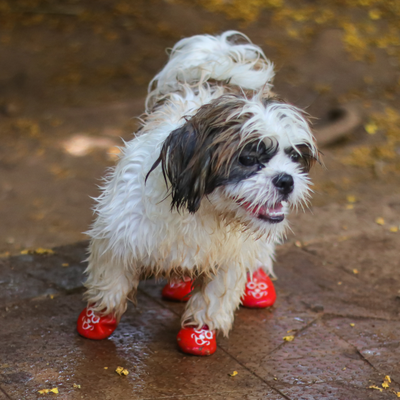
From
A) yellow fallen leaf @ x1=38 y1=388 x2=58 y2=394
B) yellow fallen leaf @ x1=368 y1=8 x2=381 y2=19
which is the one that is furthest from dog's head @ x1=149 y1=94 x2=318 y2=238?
yellow fallen leaf @ x1=368 y1=8 x2=381 y2=19

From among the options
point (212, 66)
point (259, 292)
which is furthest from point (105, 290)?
point (212, 66)

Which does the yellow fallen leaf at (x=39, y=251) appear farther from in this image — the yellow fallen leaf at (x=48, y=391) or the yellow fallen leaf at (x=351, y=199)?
the yellow fallen leaf at (x=351, y=199)

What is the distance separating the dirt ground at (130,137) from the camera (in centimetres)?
308

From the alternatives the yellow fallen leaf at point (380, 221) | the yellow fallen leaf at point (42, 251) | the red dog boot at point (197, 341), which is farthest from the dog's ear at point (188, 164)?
the yellow fallen leaf at point (380, 221)

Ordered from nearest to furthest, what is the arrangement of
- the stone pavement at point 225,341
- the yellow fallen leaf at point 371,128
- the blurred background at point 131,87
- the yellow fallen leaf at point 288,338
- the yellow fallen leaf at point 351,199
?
the stone pavement at point 225,341
the yellow fallen leaf at point 288,338
the blurred background at point 131,87
the yellow fallen leaf at point 351,199
the yellow fallen leaf at point 371,128

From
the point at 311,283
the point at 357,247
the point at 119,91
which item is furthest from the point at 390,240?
the point at 119,91

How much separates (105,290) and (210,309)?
56cm

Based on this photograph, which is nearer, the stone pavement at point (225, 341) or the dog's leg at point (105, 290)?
the stone pavement at point (225, 341)

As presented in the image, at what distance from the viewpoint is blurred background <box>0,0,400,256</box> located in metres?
5.19

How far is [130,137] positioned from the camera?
654cm

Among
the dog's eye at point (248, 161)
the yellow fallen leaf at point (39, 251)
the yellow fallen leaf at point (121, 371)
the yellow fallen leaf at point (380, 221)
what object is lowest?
the yellow fallen leaf at point (39, 251)

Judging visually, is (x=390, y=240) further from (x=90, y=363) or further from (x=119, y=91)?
(x=119, y=91)

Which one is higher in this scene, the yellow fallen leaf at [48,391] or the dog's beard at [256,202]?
the dog's beard at [256,202]

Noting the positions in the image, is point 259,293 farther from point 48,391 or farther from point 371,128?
point 371,128
